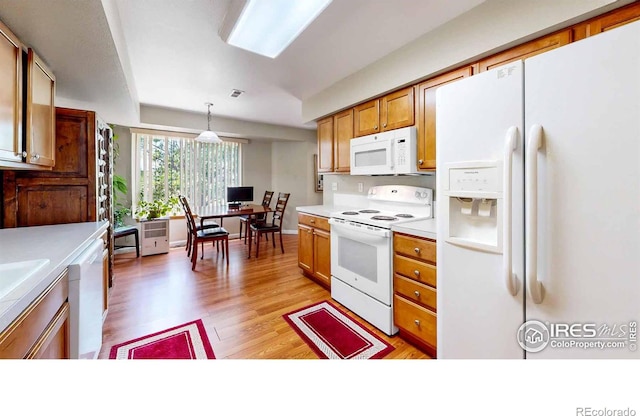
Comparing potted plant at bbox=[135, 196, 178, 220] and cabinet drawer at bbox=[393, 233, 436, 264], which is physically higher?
A: potted plant at bbox=[135, 196, 178, 220]

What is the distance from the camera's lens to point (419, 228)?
1722 mm

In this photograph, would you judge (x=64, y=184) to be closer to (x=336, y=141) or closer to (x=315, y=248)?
(x=315, y=248)

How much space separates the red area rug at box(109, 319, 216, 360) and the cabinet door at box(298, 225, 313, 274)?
1316mm

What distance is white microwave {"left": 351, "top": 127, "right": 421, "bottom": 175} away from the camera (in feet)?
6.98

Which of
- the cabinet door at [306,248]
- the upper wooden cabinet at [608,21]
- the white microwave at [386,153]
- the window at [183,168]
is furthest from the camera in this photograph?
the window at [183,168]

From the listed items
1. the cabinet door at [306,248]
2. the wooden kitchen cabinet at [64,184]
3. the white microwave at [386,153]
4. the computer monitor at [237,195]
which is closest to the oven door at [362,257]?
the cabinet door at [306,248]

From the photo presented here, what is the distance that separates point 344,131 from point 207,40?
1570 mm

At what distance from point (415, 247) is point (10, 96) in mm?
2502

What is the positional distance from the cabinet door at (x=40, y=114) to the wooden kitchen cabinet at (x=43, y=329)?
3.28ft

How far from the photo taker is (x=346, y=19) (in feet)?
5.85

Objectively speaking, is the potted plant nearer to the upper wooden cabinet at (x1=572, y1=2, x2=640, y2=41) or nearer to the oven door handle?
the oven door handle

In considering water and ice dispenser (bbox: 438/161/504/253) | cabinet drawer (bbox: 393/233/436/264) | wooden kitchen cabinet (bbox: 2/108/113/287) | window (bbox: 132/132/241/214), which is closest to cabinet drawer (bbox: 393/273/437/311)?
cabinet drawer (bbox: 393/233/436/264)

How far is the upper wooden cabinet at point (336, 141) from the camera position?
9.37ft

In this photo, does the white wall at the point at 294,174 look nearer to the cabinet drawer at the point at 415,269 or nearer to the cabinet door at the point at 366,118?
the cabinet door at the point at 366,118
